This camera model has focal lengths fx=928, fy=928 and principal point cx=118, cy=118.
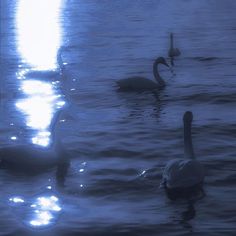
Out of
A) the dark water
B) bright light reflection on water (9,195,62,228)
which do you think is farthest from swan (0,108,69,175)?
bright light reflection on water (9,195,62,228)

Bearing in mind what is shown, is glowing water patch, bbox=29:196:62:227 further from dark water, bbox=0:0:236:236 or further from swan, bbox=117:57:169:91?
swan, bbox=117:57:169:91

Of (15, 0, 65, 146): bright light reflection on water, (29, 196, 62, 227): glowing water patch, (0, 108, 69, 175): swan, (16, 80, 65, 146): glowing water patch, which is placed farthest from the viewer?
(15, 0, 65, 146): bright light reflection on water

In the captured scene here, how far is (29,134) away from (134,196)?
7587mm

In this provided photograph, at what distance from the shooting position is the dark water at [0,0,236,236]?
18.2 m

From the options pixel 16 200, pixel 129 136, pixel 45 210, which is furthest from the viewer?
pixel 129 136

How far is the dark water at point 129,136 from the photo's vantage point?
59.6ft

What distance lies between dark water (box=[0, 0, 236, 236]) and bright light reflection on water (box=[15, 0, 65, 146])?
1.48 feet

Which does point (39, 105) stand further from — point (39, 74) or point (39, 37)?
point (39, 37)

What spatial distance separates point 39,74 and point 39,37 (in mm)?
24696

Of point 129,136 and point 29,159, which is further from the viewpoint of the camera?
point 129,136

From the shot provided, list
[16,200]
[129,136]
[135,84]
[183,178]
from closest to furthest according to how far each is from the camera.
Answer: [183,178], [16,200], [129,136], [135,84]

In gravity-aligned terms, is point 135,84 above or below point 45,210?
above

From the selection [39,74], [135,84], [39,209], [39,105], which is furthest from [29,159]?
[39,74]

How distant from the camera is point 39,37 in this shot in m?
61.9
